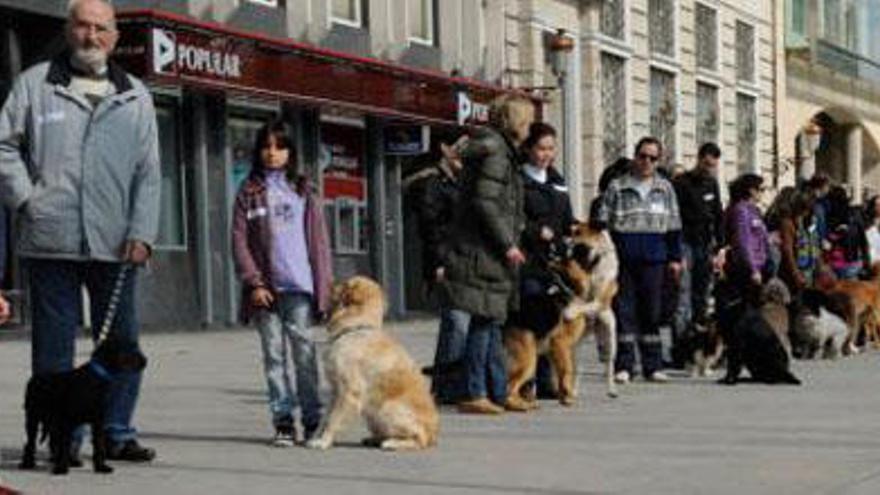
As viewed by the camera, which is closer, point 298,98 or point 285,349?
point 285,349

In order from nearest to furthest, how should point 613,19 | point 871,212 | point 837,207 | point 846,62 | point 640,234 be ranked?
point 640,234, point 837,207, point 871,212, point 613,19, point 846,62

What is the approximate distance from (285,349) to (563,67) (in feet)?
58.8

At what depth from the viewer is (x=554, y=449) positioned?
9.10 meters

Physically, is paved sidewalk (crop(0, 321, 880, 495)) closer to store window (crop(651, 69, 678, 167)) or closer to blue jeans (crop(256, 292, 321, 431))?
blue jeans (crop(256, 292, 321, 431))

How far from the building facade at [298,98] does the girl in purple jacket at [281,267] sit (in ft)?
34.3

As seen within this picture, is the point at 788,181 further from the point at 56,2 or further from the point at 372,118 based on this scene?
the point at 56,2

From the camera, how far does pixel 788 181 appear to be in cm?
4416

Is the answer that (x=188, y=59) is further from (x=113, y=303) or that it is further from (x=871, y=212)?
(x=113, y=303)

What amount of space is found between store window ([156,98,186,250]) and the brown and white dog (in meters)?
12.4

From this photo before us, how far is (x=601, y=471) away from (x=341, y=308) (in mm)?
1616

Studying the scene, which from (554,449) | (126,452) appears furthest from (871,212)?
(126,452)

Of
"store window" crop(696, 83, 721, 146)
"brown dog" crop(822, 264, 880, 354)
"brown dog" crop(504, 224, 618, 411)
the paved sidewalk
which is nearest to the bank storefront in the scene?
"brown dog" crop(822, 264, 880, 354)

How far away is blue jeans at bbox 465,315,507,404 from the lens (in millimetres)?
10672

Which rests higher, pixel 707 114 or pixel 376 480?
pixel 707 114
